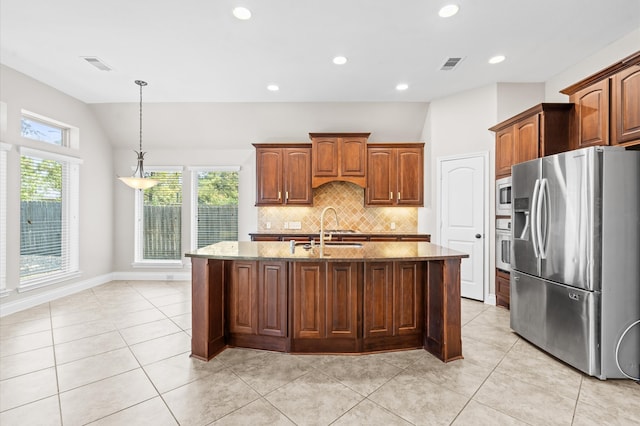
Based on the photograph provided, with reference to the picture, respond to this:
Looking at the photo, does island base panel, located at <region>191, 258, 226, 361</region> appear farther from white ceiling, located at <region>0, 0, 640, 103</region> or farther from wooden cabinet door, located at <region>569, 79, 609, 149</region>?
wooden cabinet door, located at <region>569, 79, 609, 149</region>

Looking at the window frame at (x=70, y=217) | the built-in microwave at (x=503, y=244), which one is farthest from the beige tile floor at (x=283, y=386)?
the window frame at (x=70, y=217)

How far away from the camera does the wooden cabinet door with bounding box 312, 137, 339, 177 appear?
5.31m

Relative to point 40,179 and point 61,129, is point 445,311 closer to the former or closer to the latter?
point 40,179

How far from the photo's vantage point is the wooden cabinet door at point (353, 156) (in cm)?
531

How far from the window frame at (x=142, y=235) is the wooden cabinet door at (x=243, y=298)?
11.4 ft

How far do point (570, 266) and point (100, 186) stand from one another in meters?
6.96

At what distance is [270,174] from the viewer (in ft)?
17.9

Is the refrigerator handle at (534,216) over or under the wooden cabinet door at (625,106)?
under

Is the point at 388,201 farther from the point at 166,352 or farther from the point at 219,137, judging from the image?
the point at 166,352

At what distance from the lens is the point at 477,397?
2109 mm

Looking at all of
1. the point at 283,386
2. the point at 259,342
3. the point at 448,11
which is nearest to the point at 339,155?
the point at 448,11

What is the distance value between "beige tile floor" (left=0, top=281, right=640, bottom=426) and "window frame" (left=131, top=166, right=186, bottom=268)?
257 cm

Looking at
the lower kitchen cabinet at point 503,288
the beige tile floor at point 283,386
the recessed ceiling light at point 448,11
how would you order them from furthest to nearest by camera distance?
the lower kitchen cabinet at point 503,288
the recessed ceiling light at point 448,11
the beige tile floor at point 283,386

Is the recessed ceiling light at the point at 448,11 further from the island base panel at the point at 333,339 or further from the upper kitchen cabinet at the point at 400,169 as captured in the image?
the upper kitchen cabinet at the point at 400,169
